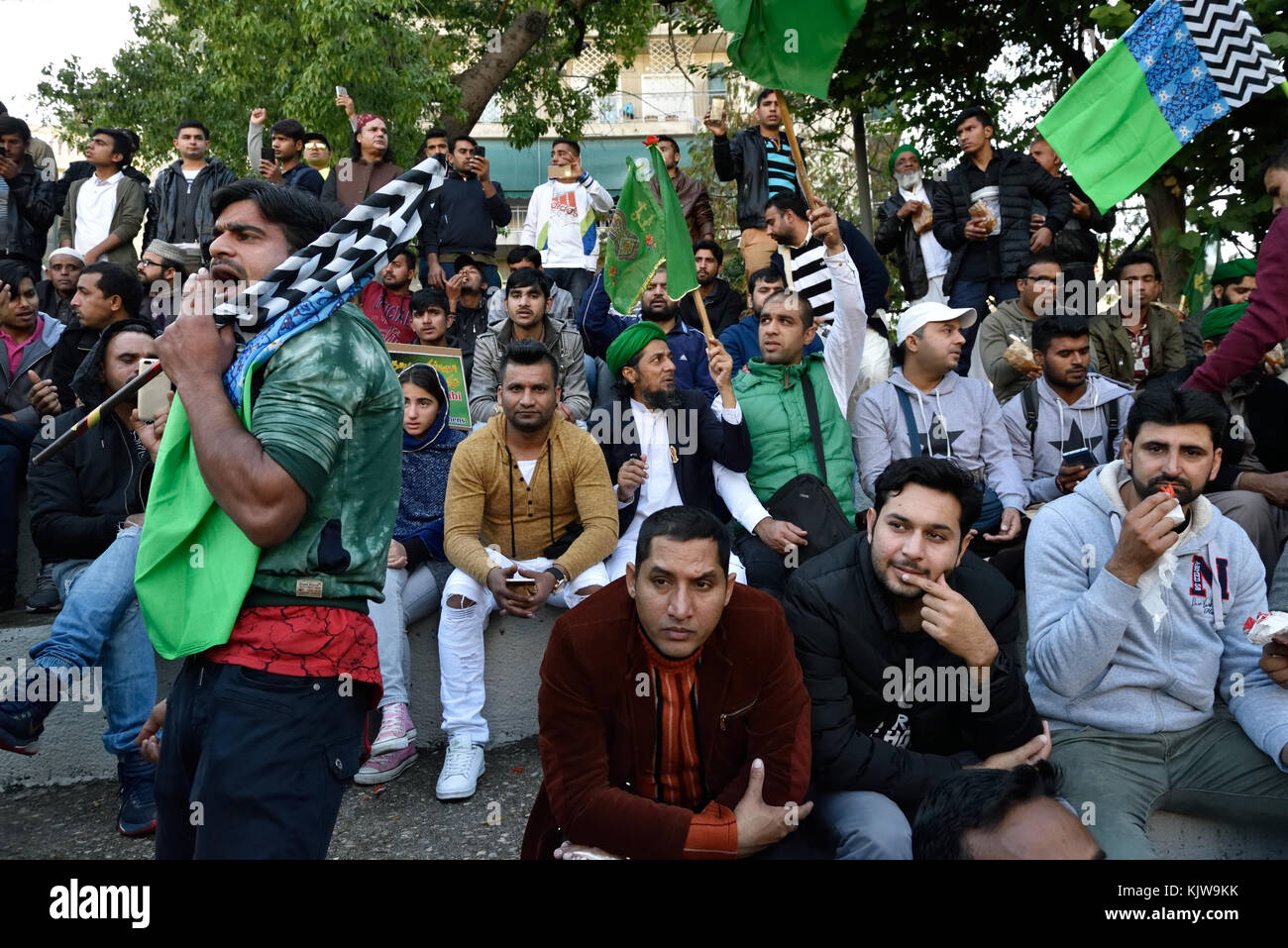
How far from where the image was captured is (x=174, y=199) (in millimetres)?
9117

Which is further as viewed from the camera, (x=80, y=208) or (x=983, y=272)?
(x=80, y=208)

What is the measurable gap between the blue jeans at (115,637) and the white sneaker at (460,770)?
1255 millimetres

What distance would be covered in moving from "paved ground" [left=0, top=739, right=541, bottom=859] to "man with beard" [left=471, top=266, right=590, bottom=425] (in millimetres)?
2900

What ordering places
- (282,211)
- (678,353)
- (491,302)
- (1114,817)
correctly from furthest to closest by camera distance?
(491,302) → (678,353) → (1114,817) → (282,211)

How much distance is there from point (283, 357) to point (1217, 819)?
3.46 meters

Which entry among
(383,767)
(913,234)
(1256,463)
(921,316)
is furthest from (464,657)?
(913,234)

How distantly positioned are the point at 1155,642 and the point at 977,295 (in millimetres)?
4949

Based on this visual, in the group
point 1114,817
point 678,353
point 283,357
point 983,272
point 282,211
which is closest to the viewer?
point 283,357

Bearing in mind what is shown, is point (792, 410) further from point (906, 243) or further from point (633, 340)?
point (906, 243)

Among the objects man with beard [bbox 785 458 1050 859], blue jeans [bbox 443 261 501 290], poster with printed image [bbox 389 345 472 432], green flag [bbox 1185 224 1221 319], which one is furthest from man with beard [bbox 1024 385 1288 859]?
blue jeans [bbox 443 261 501 290]

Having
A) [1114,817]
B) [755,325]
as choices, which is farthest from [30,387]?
[1114,817]

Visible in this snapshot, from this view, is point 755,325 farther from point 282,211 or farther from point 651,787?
point 282,211

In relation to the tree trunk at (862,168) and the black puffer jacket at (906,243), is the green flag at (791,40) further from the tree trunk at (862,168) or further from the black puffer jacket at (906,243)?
the tree trunk at (862,168)

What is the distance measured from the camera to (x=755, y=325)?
7.04m
